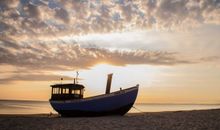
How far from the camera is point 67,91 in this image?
111 feet

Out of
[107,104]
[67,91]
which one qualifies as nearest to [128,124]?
[107,104]

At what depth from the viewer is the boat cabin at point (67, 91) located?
33.4 m

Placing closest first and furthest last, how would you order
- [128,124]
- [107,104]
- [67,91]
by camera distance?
[128,124], [107,104], [67,91]

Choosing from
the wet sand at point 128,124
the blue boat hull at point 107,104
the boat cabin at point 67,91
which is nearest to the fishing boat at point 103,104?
the blue boat hull at point 107,104

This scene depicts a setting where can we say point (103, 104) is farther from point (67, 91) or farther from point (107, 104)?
point (67, 91)

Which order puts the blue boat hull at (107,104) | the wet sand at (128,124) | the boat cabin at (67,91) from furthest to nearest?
the boat cabin at (67,91), the blue boat hull at (107,104), the wet sand at (128,124)

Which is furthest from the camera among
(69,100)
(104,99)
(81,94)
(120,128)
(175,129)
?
(81,94)

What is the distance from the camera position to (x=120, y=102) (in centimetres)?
2975

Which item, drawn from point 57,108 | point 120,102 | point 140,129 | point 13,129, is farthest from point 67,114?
point 140,129

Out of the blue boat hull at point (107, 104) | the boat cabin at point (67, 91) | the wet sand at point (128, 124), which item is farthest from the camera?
the boat cabin at point (67, 91)

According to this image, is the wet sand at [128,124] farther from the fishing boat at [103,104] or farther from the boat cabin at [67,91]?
the boat cabin at [67,91]

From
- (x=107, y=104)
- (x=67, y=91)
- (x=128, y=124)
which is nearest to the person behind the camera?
(x=128, y=124)

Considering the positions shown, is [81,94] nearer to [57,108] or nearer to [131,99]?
[57,108]

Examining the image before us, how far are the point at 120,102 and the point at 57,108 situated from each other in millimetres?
8593
